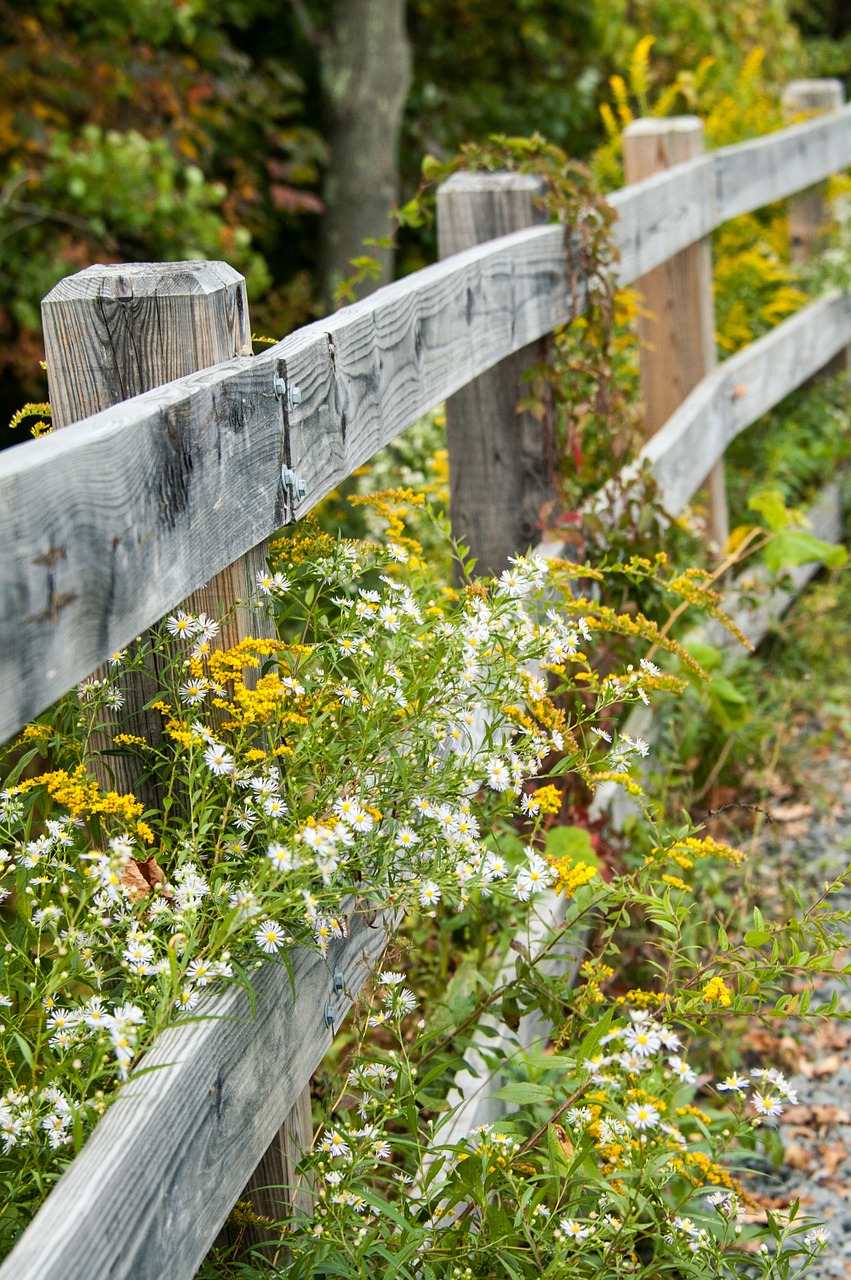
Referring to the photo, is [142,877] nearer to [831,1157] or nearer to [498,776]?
[498,776]

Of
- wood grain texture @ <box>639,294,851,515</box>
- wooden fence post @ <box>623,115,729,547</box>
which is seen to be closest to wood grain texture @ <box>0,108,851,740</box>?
wood grain texture @ <box>639,294,851,515</box>

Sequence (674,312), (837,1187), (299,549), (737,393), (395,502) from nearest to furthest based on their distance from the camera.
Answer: (299,549) < (395,502) < (837,1187) < (674,312) < (737,393)

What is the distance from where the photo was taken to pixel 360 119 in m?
7.41

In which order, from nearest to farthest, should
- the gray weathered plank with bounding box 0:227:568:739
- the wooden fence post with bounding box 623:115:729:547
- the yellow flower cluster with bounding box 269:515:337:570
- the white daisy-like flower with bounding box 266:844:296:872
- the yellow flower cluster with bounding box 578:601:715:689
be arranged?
the gray weathered plank with bounding box 0:227:568:739 < the white daisy-like flower with bounding box 266:844:296:872 < the yellow flower cluster with bounding box 269:515:337:570 < the yellow flower cluster with bounding box 578:601:715:689 < the wooden fence post with bounding box 623:115:729:547

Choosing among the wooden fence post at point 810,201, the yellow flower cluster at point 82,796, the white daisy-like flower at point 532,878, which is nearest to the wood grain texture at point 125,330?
the yellow flower cluster at point 82,796

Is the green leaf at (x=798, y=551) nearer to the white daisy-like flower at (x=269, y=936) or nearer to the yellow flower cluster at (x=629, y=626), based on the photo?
the yellow flower cluster at (x=629, y=626)

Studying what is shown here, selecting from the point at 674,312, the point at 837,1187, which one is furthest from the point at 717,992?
the point at 674,312

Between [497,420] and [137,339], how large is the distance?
5.23ft

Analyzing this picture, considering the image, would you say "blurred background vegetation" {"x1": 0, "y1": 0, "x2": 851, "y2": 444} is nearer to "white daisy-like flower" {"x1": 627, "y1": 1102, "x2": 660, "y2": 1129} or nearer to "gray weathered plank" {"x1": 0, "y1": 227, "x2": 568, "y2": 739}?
"gray weathered plank" {"x1": 0, "y1": 227, "x2": 568, "y2": 739}

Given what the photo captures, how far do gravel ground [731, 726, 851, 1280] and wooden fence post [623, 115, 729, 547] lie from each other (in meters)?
1.03

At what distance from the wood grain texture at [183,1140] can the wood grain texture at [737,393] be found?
6.77 feet

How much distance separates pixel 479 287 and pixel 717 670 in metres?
1.47

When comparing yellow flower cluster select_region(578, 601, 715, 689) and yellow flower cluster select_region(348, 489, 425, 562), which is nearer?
yellow flower cluster select_region(348, 489, 425, 562)

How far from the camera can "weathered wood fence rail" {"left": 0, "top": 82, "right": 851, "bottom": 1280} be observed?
120 cm
